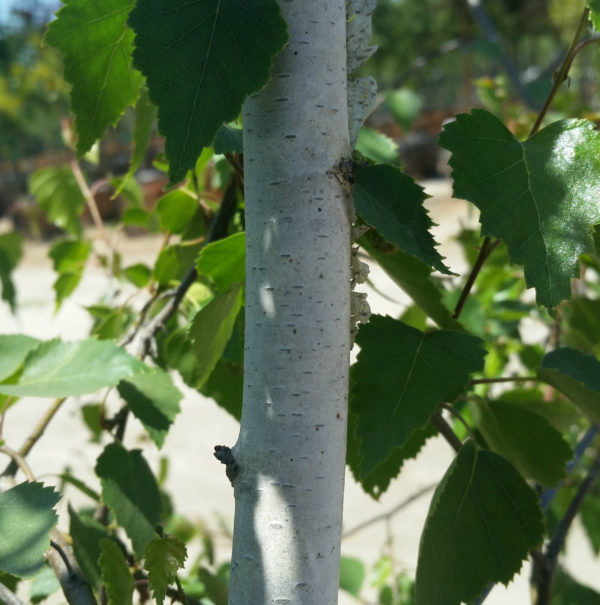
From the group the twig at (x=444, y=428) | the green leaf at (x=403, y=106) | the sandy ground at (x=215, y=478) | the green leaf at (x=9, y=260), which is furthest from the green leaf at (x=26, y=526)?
the green leaf at (x=403, y=106)

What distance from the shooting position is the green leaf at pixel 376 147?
0.67m

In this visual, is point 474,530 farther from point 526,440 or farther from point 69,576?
point 69,576

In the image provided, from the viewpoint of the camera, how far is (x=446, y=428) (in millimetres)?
571

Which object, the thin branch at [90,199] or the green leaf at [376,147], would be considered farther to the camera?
the thin branch at [90,199]

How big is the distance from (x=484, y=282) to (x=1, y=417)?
699 millimetres

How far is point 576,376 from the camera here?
0.52 m

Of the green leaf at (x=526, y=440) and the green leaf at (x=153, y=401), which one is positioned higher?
the green leaf at (x=153, y=401)

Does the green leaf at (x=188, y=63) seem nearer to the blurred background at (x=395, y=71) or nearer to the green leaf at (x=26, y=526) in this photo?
the green leaf at (x=26, y=526)

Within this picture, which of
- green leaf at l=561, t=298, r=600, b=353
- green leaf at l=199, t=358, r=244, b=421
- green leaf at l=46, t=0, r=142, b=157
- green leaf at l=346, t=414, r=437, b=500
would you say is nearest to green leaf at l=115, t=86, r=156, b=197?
green leaf at l=46, t=0, r=142, b=157

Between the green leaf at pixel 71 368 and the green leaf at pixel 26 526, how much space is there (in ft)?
0.27

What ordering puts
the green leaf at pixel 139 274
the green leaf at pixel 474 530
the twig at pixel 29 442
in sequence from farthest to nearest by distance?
the green leaf at pixel 139 274
the twig at pixel 29 442
the green leaf at pixel 474 530

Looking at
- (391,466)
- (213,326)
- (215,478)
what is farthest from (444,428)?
(215,478)

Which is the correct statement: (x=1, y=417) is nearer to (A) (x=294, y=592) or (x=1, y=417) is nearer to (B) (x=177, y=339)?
(B) (x=177, y=339)

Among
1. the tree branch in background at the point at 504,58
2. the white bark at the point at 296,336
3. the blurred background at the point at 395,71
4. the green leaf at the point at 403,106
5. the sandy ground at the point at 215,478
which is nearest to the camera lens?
the white bark at the point at 296,336
